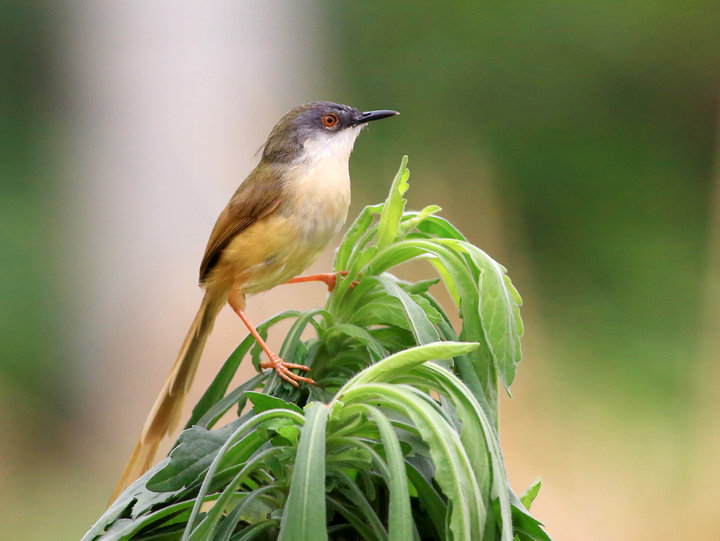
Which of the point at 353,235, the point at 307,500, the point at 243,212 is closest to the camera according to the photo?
the point at 307,500

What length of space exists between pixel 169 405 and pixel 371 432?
0.80 meters

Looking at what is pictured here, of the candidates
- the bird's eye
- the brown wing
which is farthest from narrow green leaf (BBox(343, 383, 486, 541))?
the bird's eye

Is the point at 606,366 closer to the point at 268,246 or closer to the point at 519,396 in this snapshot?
the point at 519,396

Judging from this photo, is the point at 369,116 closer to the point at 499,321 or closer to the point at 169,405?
the point at 169,405

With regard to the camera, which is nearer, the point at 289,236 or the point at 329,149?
the point at 289,236

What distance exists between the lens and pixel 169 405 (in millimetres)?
1490

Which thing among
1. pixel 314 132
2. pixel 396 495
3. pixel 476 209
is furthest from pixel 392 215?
pixel 476 209

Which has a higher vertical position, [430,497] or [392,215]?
[392,215]

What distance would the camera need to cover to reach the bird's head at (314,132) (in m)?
1.87

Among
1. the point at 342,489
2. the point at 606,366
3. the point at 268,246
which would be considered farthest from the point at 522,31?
the point at 342,489

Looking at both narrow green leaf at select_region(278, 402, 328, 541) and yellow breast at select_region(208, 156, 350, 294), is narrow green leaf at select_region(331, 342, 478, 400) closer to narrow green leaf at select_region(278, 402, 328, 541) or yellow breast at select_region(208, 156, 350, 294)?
narrow green leaf at select_region(278, 402, 328, 541)

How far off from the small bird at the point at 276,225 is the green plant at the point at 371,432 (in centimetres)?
47

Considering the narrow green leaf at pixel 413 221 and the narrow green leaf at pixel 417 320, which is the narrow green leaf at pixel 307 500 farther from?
the narrow green leaf at pixel 413 221

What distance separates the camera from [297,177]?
5.82 feet
